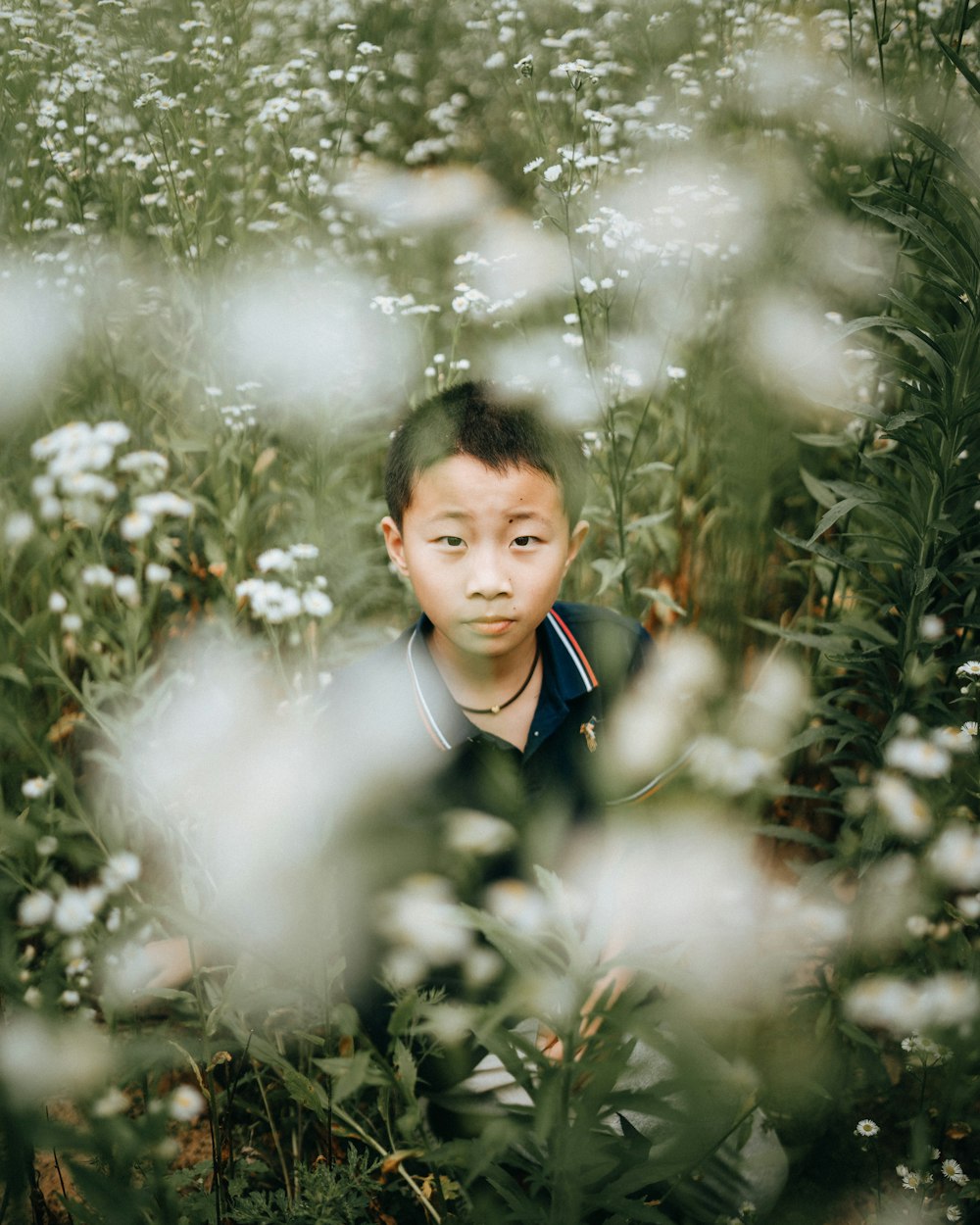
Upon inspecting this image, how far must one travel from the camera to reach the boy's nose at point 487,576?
1.01 meters

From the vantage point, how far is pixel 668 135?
168cm

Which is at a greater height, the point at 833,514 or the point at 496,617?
the point at 833,514

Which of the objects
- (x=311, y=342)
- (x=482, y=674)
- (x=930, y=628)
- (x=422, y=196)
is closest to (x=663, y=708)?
(x=482, y=674)

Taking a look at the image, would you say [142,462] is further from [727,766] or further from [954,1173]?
[954,1173]

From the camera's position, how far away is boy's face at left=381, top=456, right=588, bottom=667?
41.0 inches

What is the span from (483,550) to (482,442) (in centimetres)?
14

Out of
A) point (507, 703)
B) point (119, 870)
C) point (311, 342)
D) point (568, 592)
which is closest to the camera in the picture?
point (119, 870)

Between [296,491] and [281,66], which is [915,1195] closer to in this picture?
[296,491]

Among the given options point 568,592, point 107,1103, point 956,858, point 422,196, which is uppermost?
point 422,196

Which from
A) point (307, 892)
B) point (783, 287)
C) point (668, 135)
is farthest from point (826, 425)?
point (307, 892)

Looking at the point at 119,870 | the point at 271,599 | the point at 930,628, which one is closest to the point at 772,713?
the point at 930,628

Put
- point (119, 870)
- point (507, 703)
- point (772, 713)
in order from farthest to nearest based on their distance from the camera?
point (772, 713)
point (507, 703)
point (119, 870)

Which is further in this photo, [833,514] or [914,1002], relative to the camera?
[914,1002]

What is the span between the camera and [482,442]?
1.08 metres
